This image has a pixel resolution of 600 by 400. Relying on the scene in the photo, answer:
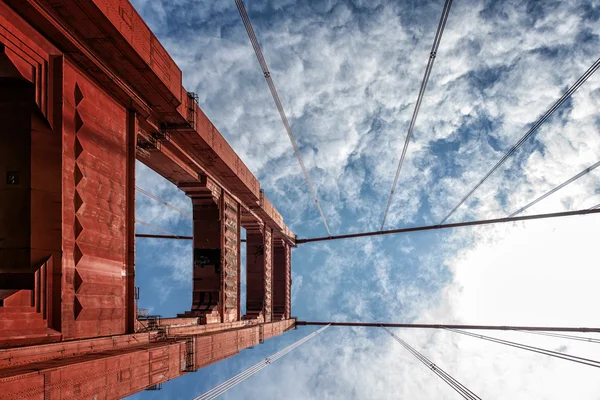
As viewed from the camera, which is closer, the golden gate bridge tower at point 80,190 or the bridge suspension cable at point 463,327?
the golden gate bridge tower at point 80,190

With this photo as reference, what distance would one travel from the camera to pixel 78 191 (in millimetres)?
15414

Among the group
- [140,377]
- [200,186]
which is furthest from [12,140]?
[200,186]

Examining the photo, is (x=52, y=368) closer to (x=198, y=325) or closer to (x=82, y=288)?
(x=82, y=288)

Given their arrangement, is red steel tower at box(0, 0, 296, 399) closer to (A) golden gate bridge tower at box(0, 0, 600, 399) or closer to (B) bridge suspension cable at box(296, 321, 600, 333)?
(A) golden gate bridge tower at box(0, 0, 600, 399)

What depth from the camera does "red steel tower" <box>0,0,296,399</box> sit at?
12625 millimetres

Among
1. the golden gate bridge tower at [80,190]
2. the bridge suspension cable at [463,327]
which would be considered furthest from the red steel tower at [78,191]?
the bridge suspension cable at [463,327]

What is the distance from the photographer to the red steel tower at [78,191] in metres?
A: 12.6

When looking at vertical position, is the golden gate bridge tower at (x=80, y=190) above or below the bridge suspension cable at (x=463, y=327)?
above

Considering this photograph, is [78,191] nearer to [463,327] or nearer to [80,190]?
[80,190]

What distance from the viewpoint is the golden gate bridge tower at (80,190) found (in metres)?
12.6

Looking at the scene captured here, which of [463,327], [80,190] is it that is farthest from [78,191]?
[463,327]

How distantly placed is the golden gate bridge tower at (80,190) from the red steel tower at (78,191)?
0.04 meters

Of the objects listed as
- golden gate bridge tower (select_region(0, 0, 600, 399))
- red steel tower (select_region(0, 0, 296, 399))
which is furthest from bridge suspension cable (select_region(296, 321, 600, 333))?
red steel tower (select_region(0, 0, 296, 399))

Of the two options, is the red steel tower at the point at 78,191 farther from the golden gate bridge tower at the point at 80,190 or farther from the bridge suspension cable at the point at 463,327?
the bridge suspension cable at the point at 463,327
